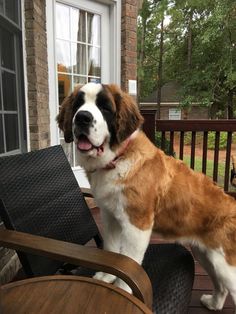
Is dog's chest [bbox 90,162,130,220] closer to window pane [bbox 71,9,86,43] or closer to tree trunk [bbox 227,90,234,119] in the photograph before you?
window pane [bbox 71,9,86,43]

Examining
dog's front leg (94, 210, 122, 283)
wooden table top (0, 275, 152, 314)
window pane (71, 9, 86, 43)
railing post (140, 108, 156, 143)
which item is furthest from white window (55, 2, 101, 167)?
wooden table top (0, 275, 152, 314)

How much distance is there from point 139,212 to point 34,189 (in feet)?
1.90

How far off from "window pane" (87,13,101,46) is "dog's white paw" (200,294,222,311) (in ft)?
10.5

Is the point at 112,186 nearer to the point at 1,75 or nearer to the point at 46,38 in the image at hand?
the point at 1,75

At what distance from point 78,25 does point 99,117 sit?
9.10 feet

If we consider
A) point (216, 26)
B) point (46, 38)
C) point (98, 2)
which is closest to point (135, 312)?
point (46, 38)

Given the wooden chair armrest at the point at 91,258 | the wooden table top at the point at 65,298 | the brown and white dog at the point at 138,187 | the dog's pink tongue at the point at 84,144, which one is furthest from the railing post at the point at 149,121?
the wooden table top at the point at 65,298

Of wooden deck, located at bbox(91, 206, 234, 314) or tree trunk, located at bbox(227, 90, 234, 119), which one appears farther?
tree trunk, located at bbox(227, 90, 234, 119)

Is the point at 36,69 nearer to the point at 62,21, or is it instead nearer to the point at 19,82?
the point at 19,82

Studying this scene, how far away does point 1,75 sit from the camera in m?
2.50

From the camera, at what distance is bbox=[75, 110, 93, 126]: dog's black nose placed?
1.41 m

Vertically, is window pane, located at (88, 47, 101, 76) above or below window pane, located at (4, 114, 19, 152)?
above

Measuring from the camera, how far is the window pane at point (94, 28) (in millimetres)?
3876

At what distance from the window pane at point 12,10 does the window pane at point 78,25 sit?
108cm
